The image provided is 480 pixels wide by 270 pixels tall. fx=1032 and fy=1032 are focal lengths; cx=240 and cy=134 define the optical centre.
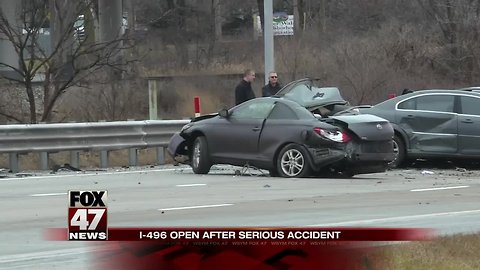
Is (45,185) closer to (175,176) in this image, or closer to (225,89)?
(175,176)

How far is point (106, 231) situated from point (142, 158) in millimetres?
16908

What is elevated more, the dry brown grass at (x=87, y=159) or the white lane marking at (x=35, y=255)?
the white lane marking at (x=35, y=255)

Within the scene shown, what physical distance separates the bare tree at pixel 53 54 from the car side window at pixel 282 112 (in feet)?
30.0

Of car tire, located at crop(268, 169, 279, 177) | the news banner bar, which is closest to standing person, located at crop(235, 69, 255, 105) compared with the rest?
car tire, located at crop(268, 169, 279, 177)

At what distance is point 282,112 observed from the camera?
17.2m

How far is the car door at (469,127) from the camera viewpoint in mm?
18406

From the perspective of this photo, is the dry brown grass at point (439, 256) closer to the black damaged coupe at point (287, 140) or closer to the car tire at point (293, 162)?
the black damaged coupe at point (287, 140)

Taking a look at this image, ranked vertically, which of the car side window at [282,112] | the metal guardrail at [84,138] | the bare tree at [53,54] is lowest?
the metal guardrail at [84,138]

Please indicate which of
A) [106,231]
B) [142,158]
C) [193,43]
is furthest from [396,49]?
[106,231]

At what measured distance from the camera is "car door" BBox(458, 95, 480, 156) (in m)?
18.4

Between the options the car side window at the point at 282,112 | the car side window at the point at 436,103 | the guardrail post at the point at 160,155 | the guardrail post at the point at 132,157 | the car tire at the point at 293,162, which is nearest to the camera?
the car tire at the point at 293,162

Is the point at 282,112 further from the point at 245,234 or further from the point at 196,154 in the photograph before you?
the point at 245,234

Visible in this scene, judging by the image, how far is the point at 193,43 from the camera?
46188mm

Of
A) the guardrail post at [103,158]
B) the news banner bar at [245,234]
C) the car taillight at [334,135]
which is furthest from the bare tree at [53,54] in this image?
the news banner bar at [245,234]
